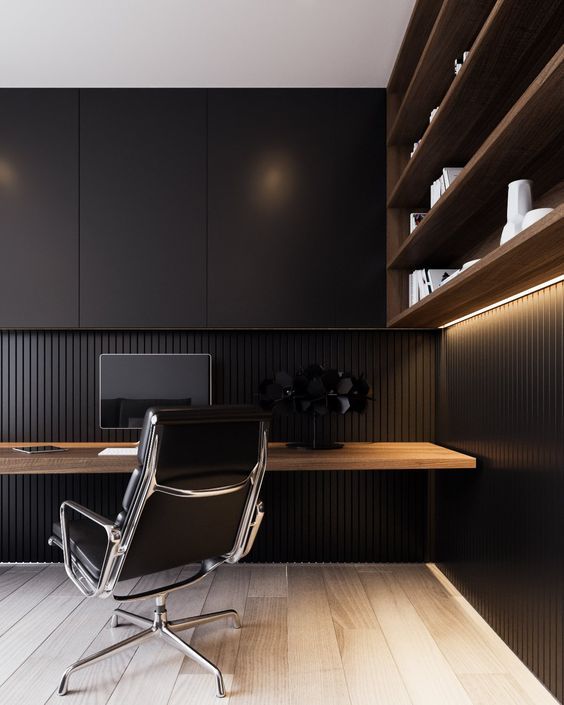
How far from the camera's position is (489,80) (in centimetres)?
185

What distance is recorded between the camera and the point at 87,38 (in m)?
2.69

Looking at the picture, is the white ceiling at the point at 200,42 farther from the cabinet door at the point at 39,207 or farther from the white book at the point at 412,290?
the white book at the point at 412,290

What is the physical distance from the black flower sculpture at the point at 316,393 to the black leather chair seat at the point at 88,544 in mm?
1145

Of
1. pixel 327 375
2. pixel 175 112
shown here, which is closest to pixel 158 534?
pixel 327 375

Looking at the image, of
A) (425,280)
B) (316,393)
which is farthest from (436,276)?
(316,393)

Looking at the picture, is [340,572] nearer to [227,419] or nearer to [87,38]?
[227,419]

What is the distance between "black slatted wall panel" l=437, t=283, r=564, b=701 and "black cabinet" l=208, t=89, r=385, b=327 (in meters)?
0.70

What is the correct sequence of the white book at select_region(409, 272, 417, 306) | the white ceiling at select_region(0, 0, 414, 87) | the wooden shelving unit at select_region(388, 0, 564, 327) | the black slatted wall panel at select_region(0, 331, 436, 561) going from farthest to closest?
the black slatted wall panel at select_region(0, 331, 436, 561), the white book at select_region(409, 272, 417, 306), the white ceiling at select_region(0, 0, 414, 87), the wooden shelving unit at select_region(388, 0, 564, 327)

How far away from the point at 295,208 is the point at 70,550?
6.65ft

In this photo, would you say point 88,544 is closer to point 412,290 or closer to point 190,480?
point 190,480

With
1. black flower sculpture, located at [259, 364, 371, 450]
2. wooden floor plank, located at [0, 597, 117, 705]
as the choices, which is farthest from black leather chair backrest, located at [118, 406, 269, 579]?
black flower sculpture, located at [259, 364, 371, 450]

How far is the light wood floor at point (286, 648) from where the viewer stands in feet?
6.42

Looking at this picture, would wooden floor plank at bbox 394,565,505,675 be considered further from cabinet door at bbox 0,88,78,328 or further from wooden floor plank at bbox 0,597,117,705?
cabinet door at bbox 0,88,78,328

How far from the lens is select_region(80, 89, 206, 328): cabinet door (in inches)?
121
